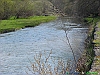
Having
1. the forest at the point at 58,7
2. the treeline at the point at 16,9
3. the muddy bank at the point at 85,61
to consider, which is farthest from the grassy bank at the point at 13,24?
the muddy bank at the point at 85,61

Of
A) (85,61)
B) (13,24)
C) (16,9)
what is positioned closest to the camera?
(85,61)

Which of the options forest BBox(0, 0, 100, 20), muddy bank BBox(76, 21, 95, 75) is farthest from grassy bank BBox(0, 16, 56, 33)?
muddy bank BBox(76, 21, 95, 75)

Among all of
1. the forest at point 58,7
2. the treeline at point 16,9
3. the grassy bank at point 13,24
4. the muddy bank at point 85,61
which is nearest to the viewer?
the muddy bank at point 85,61

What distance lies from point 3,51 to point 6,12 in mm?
57548

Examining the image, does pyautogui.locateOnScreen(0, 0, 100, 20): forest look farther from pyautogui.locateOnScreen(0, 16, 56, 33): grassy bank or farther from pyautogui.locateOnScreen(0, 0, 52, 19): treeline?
pyautogui.locateOnScreen(0, 16, 56, 33): grassy bank

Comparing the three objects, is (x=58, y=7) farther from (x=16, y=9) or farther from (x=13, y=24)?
(x=16, y=9)

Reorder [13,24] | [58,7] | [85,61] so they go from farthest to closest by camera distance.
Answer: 1. [58,7]
2. [13,24]
3. [85,61]

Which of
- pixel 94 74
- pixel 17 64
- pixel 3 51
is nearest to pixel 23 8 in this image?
pixel 3 51

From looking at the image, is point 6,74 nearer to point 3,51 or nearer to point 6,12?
point 3,51

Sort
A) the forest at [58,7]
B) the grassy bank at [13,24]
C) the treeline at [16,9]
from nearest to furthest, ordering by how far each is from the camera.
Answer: the grassy bank at [13,24] → the forest at [58,7] → the treeline at [16,9]

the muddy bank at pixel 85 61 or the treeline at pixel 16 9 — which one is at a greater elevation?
the muddy bank at pixel 85 61

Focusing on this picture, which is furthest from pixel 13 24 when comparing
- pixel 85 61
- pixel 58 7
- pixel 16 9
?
pixel 85 61

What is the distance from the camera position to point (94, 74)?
11.9m

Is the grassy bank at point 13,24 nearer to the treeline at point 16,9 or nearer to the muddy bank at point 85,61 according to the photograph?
the treeline at point 16,9
